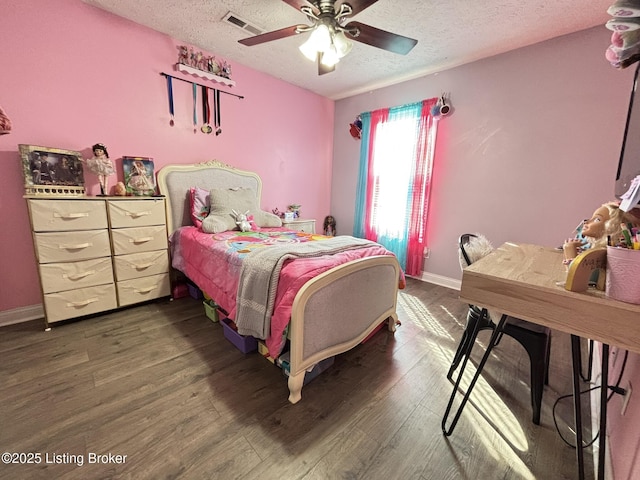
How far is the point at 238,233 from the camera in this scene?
2.67m

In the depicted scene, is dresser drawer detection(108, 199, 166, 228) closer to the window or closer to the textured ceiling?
the textured ceiling

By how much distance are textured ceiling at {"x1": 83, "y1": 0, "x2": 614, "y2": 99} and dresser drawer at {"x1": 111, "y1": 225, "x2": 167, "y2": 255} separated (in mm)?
1872

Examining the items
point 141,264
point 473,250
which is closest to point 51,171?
point 141,264

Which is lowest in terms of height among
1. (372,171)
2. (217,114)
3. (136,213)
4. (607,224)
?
(136,213)

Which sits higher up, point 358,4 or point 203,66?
point 203,66

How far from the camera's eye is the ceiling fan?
1595 millimetres

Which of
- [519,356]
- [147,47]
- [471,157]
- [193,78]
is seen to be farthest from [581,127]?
[147,47]

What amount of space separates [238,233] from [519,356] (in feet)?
8.49

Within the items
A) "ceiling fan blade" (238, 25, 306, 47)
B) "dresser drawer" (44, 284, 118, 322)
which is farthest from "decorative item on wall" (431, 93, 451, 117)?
"dresser drawer" (44, 284, 118, 322)

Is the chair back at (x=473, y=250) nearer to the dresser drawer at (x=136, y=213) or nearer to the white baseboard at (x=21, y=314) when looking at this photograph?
the dresser drawer at (x=136, y=213)

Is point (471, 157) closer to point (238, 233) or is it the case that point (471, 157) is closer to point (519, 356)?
point (519, 356)

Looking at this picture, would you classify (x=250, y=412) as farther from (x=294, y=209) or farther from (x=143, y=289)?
(x=294, y=209)

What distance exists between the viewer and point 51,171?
2.07 m

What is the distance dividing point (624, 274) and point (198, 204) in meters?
3.06
